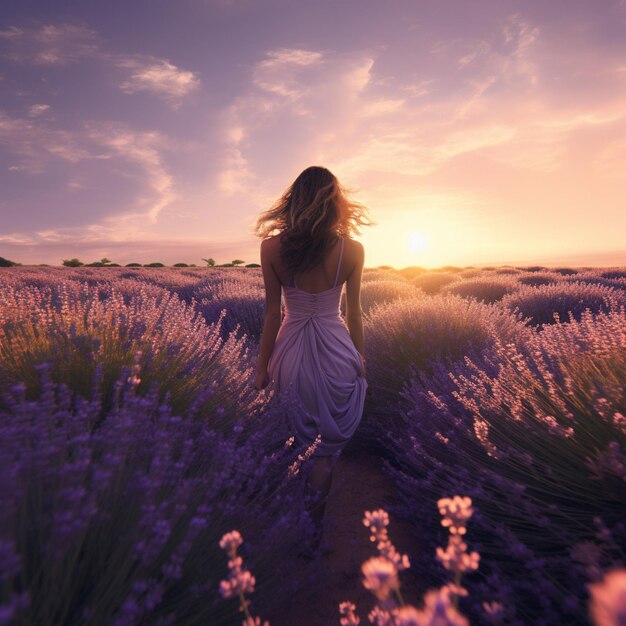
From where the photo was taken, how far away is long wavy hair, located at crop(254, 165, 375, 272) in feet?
8.96

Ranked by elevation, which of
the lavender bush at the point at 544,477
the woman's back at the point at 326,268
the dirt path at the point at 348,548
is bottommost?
the dirt path at the point at 348,548

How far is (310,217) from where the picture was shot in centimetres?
274

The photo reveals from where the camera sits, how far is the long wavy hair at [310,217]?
2.73 m

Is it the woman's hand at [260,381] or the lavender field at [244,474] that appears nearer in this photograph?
the lavender field at [244,474]

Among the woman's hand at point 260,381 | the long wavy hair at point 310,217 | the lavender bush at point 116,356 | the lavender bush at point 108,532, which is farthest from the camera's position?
the woman's hand at point 260,381

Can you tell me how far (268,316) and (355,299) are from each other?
0.60 m

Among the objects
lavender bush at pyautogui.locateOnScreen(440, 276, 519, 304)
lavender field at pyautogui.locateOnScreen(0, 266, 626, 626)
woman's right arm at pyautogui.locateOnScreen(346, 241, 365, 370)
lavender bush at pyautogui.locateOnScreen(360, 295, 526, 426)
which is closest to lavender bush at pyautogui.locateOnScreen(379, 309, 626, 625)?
lavender field at pyautogui.locateOnScreen(0, 266, 626, 626)

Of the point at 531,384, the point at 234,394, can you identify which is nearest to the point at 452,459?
the point at 531,384

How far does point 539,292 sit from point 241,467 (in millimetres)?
7212

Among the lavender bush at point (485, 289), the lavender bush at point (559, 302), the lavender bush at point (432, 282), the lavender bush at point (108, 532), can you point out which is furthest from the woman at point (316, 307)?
the lavender bush at point (432, 282)

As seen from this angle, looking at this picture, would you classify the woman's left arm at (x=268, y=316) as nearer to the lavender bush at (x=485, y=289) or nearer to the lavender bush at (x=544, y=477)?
the lavender bush at (x=544, y=477)

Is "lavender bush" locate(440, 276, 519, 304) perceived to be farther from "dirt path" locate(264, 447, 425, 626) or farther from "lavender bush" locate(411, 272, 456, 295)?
"dirt path" locate(264, 447, 425, 626)

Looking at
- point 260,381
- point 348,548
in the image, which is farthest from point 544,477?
point 260,381

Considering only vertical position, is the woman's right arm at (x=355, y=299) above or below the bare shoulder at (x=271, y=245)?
below
